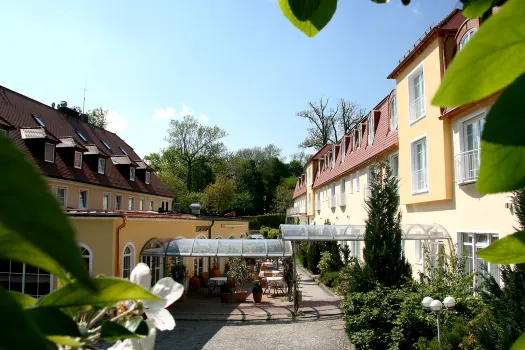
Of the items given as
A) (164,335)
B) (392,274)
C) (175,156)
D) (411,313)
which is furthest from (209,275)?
(175,156)

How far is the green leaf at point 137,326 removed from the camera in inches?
21.0

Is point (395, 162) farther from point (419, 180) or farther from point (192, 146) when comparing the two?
point (192, 146)

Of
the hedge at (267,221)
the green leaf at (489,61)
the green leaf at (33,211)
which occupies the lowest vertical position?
the hedge at (267,221)

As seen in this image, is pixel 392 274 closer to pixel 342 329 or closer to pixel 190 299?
pixel 342 329

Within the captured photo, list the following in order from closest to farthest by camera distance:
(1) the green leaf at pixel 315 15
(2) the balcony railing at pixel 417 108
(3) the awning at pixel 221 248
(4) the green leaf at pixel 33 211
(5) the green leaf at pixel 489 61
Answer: (4) the green leaf at pixel 33 211 → (5) the green leaf at pixel 489 61 → (1) the green leaf at pixel 315 15 → (2) the balcony railing at pixel 417 108 → (3) the awning at pixel 221 248

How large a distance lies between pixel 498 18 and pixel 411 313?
36.9ft

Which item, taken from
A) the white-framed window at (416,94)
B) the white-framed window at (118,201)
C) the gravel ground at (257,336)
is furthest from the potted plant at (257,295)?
the white-framed window at (118,201)

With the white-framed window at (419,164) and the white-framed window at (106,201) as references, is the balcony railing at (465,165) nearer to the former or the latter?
the white-framed window at (419,164)

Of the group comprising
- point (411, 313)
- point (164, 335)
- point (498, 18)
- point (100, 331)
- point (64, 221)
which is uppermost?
point (498, 18)

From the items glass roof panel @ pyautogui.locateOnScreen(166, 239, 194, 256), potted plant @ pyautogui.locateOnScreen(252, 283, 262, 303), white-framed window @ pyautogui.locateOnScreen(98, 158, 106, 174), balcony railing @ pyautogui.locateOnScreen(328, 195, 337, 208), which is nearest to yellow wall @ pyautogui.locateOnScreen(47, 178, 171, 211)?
white-framed window @ pyautogui.locateOnScreen(98, 158, 106, 174)

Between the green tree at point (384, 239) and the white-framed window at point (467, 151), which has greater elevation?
the white-framed window at point (467, 151)

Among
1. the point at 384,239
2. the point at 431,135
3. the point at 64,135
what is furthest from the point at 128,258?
the point at 64,135

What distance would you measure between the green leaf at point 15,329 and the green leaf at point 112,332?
0.77 feet

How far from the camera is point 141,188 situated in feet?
104
